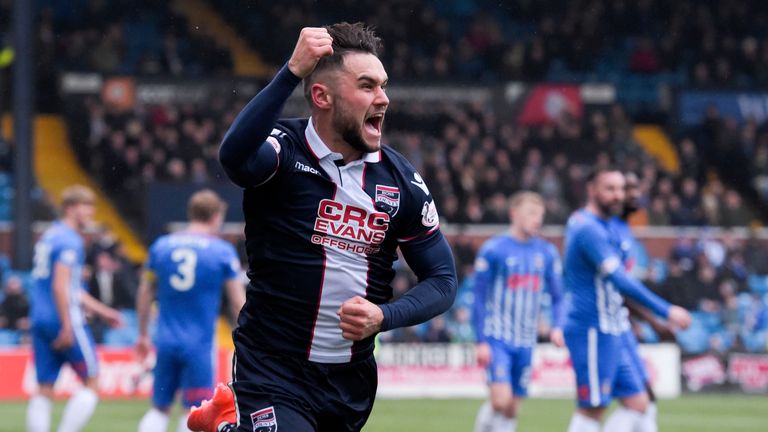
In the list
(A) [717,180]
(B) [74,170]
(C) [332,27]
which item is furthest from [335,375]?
(A) [717,180]

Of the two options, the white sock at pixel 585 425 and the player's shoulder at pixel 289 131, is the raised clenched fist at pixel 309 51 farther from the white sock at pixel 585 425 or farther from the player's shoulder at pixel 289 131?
the white sock at pixel 585 425

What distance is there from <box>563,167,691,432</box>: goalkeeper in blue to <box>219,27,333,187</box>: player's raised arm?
4864mm

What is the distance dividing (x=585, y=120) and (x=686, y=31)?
4.65 meters

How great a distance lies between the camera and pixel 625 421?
30.2 feet

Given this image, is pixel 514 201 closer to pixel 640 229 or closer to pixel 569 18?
pixel 640 229

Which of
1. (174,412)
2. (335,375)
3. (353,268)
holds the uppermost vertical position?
(353,268)

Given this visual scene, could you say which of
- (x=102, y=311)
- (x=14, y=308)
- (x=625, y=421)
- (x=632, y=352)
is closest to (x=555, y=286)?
(x=632, y=352)

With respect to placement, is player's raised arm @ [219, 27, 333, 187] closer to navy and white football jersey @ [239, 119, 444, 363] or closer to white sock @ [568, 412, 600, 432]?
navy and white football jersey @ [239, 119, 444, 363]

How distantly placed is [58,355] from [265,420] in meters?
6.59

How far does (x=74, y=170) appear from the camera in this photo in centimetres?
2486

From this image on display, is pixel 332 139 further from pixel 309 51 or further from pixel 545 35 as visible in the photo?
pixel 545 35

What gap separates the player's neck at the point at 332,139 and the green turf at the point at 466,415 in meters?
8.65

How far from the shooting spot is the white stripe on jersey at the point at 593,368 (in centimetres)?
920

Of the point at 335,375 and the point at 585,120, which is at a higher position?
the point at 585,120
